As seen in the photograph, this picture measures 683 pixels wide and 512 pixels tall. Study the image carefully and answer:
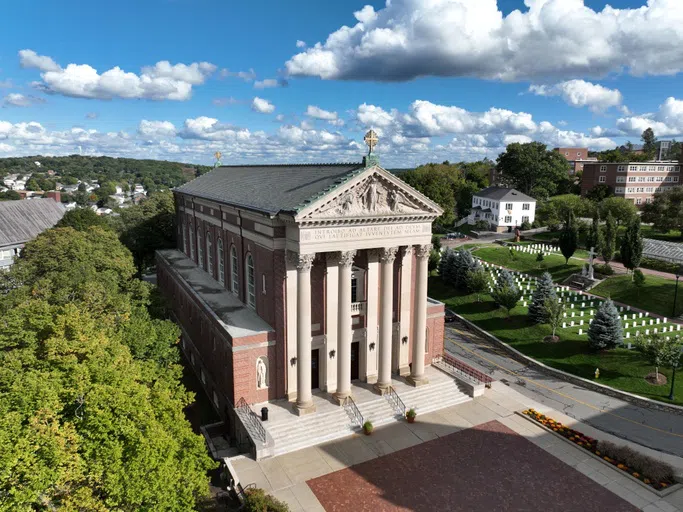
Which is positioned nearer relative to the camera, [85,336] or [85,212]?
[85,336]

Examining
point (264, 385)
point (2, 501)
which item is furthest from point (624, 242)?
point (2, 501)

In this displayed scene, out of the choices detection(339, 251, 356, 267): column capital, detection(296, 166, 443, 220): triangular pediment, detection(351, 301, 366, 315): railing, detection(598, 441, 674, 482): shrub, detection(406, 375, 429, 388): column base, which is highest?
detection(296, 166, 443, 220): triangular pediment

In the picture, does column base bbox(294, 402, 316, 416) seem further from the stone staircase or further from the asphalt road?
the asphalt road

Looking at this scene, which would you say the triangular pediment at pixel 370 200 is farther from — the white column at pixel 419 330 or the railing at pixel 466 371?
the railing at pixel 466 371

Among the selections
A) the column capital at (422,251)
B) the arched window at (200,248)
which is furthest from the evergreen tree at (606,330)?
the arched window at (200,248)

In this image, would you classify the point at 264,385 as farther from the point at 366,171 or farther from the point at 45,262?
the point at 45,262

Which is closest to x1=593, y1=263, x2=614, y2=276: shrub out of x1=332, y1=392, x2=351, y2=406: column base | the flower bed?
the flower bed

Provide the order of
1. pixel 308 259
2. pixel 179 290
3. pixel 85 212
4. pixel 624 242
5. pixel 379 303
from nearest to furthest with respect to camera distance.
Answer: pixel 308 259 < pixel 379 303 < pixel 179 290 < pixel 624 242 < pixel 85 212

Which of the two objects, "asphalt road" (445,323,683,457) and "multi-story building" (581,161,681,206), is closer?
"asphalt road" (445,323,683,457)
